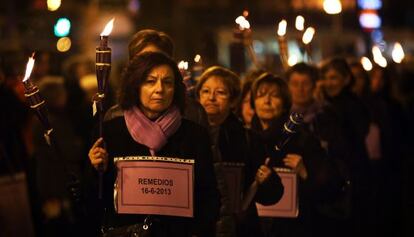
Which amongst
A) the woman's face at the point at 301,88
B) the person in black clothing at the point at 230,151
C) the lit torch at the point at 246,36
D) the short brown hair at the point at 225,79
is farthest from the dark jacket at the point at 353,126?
the person in black clothing at the point at 230,151

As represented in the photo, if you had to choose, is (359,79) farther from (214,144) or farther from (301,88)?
(214,144)

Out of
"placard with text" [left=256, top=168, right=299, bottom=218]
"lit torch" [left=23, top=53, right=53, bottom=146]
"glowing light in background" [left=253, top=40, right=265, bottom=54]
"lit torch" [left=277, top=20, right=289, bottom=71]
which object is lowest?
"placard with text" [left=256, top=168, right=299, bottom=218]

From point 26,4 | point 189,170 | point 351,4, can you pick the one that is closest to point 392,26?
point 351,4

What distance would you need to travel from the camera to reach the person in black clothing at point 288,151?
742 cm

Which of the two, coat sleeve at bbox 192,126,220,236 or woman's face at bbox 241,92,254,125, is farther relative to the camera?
woman's face at bbox 241,92,254,125

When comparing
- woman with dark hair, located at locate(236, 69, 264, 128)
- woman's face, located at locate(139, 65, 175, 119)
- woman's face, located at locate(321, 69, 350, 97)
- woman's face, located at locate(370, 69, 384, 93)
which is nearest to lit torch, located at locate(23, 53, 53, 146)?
woman's face, located at locate(139, 65, 175, 119)

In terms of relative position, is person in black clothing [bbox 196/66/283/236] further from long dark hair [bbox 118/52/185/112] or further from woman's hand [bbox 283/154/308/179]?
long dark hair [bbox 118/52/185/112]

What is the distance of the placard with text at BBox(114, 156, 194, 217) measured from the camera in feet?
19.8

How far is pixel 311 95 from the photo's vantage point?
932 centimetres

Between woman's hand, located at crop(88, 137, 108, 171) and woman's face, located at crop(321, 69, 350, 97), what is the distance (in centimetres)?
466

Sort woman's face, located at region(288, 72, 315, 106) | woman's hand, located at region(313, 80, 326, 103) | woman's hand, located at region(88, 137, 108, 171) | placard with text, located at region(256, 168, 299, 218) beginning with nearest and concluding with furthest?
woman's hand, located at region(88, 137, 108, 171) → placard with text, located at region(256, 168, 299, 218) → woman's face, located at region(288, 72, 315, 106) → woman's hand, located at region(313, 80, 326, 103)

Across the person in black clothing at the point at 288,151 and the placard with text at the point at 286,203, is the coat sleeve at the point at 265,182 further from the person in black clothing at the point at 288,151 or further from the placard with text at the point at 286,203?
the placard with text at the point at 286,203

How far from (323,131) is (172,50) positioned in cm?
223

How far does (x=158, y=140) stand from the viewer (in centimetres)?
595
